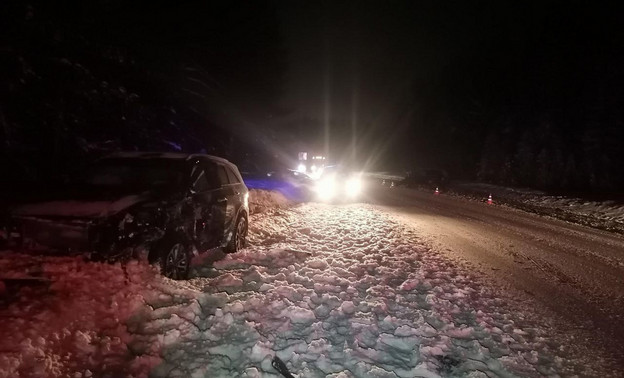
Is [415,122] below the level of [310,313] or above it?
above

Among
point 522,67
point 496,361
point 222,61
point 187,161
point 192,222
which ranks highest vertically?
point 522,67

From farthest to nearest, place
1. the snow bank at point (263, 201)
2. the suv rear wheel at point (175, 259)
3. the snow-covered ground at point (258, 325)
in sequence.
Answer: the snow bank at point (263, 201) → the suv rear wheel at point (175, 259) → the snow-covered ground at point (258, 325)

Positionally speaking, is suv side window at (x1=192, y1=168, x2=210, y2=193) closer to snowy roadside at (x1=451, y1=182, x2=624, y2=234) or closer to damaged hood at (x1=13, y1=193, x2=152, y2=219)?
damaged hood at (x1=13, y1=193, x2=152, y2=219)

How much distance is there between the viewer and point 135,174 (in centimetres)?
620

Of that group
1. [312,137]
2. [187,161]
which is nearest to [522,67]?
[187,161]

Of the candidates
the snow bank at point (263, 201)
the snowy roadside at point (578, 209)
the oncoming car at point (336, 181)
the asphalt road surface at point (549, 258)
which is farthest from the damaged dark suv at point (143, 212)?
the oncoming car at point (336, 181)

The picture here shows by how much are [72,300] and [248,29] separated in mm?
27258

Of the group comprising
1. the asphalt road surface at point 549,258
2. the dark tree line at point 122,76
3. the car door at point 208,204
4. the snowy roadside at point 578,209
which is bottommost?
the asphalt road surface at point 549,258

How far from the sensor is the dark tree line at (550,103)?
27078 millimetres

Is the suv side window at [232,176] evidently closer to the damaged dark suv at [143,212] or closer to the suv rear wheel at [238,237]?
the damaged dark suv at [143,212]

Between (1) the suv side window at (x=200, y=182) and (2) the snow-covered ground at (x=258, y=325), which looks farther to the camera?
(1) the suv side window at (x=200, y=182)

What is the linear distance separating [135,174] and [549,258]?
8646mm

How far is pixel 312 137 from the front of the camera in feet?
374

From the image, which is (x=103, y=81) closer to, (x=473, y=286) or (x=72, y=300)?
(x=72, y=300)
